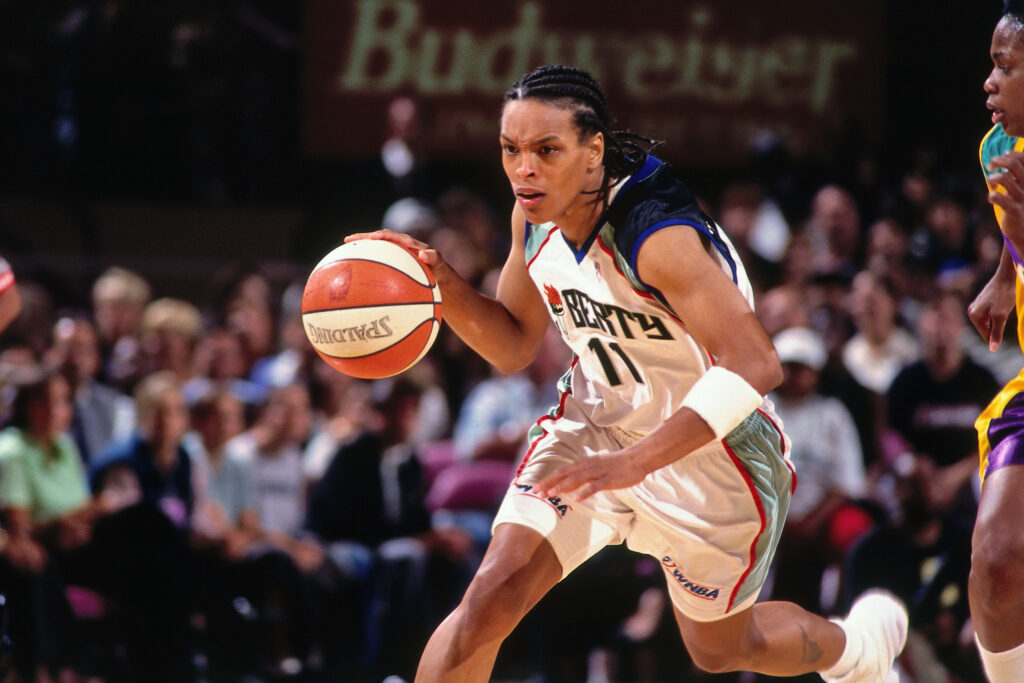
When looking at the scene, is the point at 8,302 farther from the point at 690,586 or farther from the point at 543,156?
the point at 690,586

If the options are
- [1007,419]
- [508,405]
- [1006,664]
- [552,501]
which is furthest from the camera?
[508,405]

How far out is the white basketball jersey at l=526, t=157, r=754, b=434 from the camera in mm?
3539

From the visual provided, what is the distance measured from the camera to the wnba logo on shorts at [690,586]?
12.6 ft

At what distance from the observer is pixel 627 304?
3617mm

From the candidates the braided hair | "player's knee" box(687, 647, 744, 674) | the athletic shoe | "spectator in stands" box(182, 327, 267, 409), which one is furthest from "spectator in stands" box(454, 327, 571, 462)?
the braided hair

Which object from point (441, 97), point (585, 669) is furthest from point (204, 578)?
point (441, 97)

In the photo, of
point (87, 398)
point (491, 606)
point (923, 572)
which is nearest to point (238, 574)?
point (87, 398)

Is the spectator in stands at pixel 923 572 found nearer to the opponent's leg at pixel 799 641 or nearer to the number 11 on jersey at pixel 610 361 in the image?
the opponent's leg at pixel 799 641

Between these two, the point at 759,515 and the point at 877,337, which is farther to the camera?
the point at 877,337

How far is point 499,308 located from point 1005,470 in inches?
59.6

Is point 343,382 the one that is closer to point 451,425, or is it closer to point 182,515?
point 451,425

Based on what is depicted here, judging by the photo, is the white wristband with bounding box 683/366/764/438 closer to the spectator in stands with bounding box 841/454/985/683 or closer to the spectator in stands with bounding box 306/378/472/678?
the spectator in stands with bounding box 841/454/985/683

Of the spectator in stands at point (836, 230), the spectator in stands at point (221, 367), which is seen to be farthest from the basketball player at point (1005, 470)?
the spectator in stands at point (836, 230)

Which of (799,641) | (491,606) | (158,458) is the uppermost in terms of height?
(491,606)
